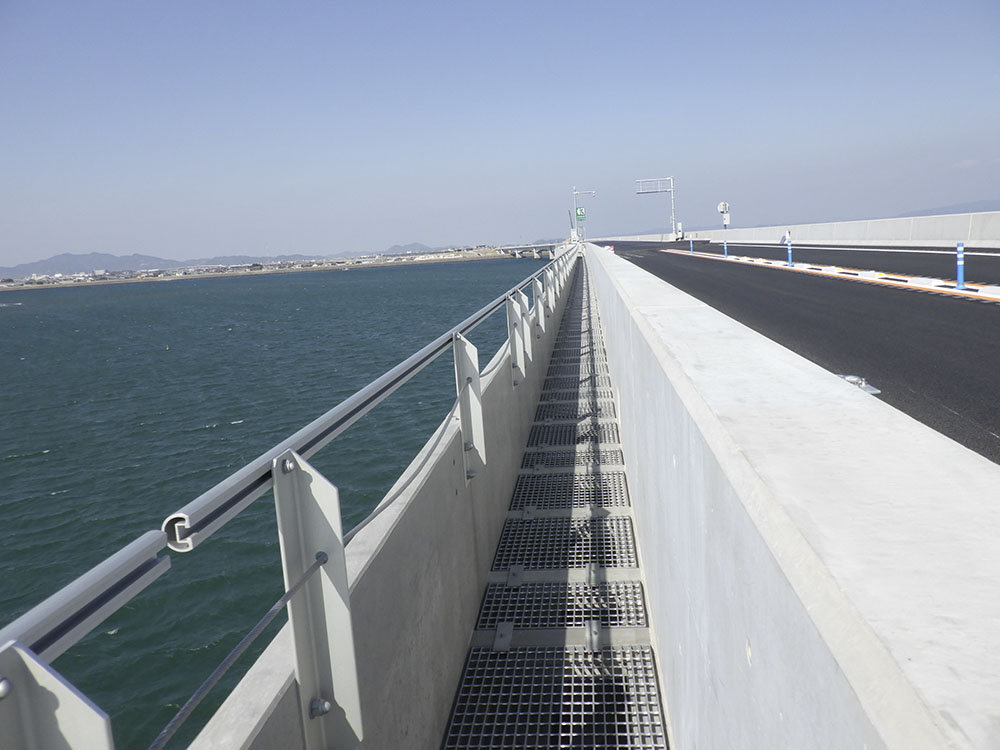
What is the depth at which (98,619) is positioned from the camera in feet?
4.46

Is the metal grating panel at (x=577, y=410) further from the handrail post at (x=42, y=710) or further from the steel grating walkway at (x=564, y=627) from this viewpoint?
the handrail post at (x=42, y=710)

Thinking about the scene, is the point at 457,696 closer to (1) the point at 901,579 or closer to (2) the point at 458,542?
(2) the point at 458,542

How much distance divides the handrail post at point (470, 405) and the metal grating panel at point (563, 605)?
918mm

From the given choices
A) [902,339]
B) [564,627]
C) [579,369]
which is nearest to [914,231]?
[579,369]

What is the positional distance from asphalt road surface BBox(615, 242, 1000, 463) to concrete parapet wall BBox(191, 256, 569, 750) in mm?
3175

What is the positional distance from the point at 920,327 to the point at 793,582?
10117 mm

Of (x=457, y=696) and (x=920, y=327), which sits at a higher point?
(x=920, y=327)

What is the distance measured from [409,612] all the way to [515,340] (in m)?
4.53

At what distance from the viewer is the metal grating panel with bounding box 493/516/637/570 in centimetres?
565

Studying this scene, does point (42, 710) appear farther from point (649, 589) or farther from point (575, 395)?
point (575, 395)

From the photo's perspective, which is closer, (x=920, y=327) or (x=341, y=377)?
(x=920, y=327)

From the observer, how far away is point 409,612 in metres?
3.44

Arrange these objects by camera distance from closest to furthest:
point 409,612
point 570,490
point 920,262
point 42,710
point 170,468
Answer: point 42,710, point 409,612, point 570,490, point 170,468, point 920,262

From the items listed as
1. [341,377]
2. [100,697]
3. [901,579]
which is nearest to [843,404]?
[901,579]
